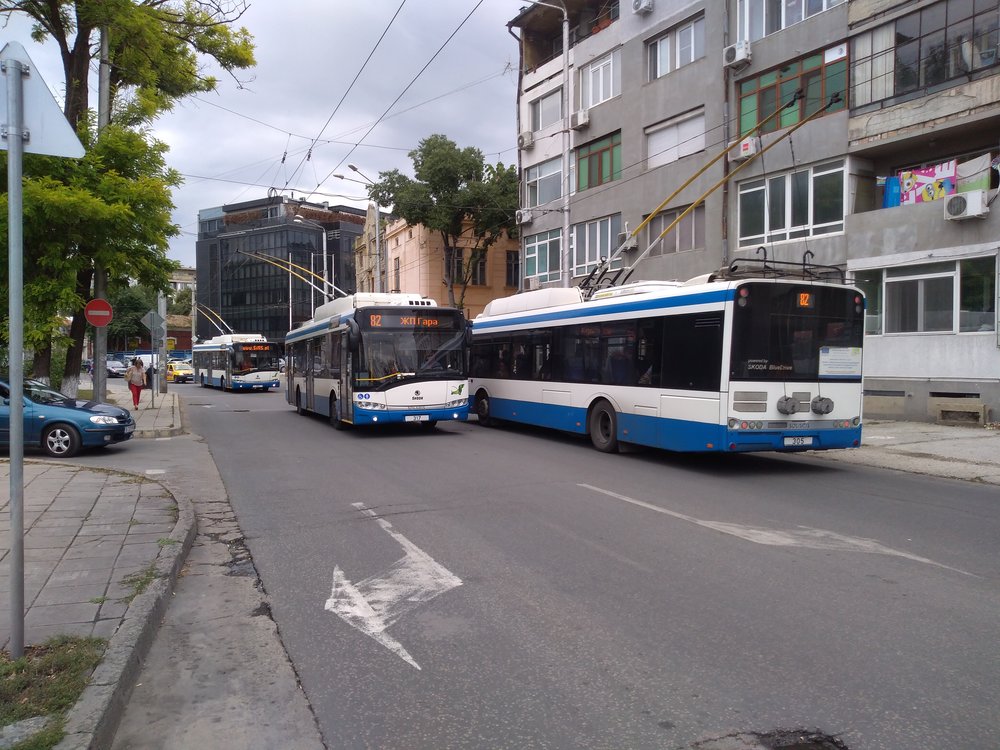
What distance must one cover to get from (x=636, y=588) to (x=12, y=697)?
13.1 ft

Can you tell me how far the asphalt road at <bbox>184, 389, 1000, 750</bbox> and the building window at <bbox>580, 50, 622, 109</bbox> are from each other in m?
21.6

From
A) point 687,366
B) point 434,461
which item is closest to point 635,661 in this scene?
point 687,366

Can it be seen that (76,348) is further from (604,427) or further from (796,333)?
(796,333)

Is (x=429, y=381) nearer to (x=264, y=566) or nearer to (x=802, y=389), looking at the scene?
(x=802, y=389)

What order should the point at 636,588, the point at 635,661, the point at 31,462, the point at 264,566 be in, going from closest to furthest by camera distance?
the point at 635,661, the point at 636,588, the point at 264,566, the point at 31,462

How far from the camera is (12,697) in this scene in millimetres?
3697

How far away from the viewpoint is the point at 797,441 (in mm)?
11258

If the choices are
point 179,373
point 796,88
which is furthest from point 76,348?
point 179,373

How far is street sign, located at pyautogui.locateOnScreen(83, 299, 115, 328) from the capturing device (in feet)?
56.2

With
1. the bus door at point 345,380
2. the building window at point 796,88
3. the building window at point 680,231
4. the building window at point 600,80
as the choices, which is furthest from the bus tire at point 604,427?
the building window at point 600,80

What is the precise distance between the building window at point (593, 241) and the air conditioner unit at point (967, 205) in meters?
12.4

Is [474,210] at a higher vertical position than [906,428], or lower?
higher

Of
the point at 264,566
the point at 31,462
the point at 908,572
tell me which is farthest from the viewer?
the point at 31,462

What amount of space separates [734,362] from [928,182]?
444 inches
